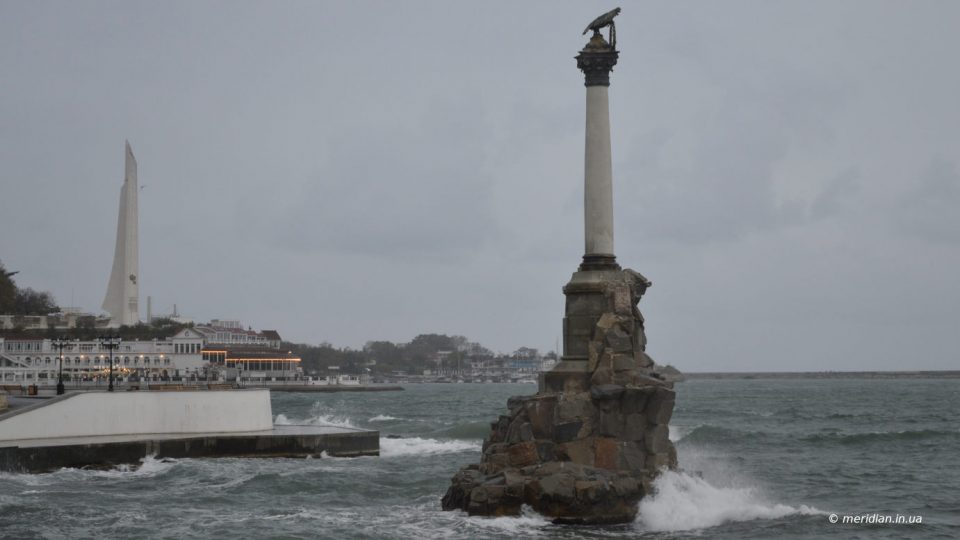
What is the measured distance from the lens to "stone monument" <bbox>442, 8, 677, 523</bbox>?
2464 centimetres

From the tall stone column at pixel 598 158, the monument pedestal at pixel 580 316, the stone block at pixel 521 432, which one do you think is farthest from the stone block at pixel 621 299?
the stone block at pixel 521 432

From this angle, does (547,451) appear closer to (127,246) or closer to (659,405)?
(659,405)

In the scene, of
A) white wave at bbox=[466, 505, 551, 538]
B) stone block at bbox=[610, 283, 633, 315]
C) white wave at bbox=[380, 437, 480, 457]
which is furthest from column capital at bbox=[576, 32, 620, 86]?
white wave at bbox=[380, 437, 480, 457]

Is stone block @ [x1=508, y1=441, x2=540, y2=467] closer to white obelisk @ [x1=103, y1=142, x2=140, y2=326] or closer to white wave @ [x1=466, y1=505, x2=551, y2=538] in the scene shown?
white wave @ [x1=466, y1=505, x2=551, y2=538]

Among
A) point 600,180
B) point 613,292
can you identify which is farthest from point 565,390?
point 600,180

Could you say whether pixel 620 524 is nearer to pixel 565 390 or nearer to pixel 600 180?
pixel 565 390

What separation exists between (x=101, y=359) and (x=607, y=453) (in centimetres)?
7255

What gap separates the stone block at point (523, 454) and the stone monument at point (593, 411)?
0.9 inches

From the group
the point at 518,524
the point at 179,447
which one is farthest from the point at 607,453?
the point at 179,447

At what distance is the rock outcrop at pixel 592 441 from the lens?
2450 centimetres

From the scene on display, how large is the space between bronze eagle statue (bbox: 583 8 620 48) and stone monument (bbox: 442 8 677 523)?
25 millimetres

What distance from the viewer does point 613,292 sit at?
2762 cm

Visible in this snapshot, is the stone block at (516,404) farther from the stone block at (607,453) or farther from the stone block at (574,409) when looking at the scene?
the stone block at (607,453)

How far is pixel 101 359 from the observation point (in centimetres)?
9112
